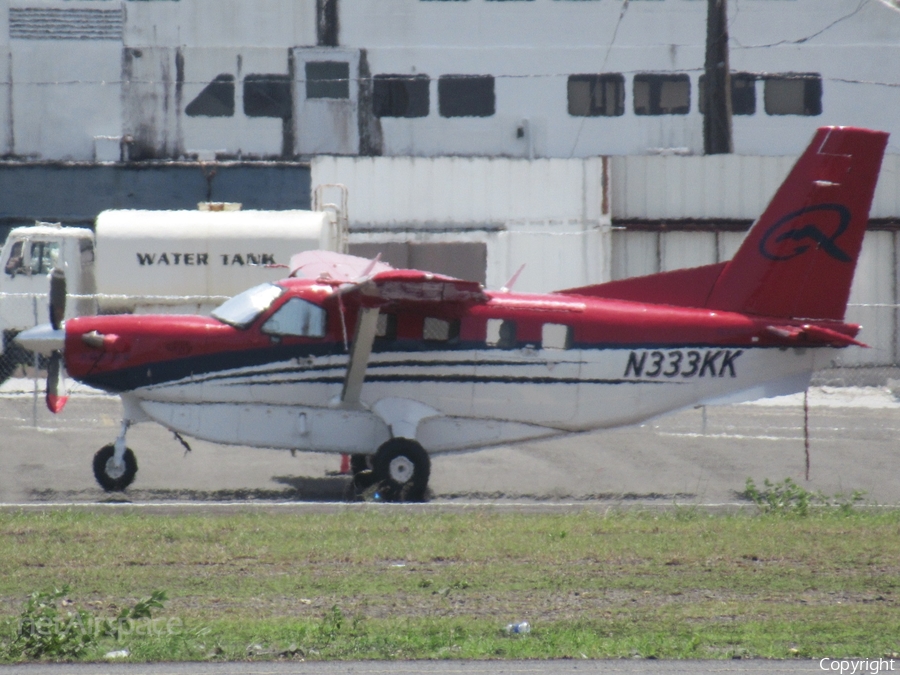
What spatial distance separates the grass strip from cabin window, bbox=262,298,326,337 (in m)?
2.32

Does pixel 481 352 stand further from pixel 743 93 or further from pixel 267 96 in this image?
pixel 743 93

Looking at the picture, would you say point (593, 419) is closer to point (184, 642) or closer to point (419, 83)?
point (184, 642)

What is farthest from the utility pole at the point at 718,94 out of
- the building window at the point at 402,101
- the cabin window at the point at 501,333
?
the cabin window at the point at 501,333

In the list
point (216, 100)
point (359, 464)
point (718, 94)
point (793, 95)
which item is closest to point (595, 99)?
point (718, 94)

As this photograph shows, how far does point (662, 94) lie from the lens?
38688 mm

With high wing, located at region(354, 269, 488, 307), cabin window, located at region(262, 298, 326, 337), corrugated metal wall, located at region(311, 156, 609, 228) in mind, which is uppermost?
corrugated metal wall, located at region(311, 156, 609, 228)

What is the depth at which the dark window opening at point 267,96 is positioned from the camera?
37656 mm

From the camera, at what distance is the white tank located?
2220 cm

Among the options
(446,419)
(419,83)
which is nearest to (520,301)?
(446,419)

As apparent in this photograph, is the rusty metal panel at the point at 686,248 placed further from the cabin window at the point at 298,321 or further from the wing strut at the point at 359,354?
the cabin window at the point at 298,321

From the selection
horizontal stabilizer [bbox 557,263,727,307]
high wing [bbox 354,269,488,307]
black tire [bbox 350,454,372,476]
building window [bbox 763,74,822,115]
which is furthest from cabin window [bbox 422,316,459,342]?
building window [bbox 763,74,822,115]

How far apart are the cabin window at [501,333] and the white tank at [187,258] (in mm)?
8957

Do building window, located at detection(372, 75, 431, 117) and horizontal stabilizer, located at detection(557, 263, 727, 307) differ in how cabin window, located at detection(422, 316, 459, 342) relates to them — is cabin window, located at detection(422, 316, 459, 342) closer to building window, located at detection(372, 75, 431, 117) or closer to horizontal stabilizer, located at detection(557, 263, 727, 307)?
horizontal stabilizer, located at detection(557, 263, 727, 307)

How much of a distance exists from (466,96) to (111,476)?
26.9 metres
